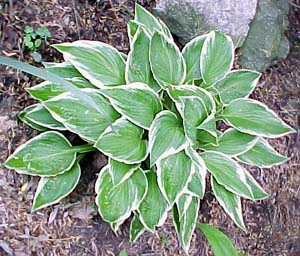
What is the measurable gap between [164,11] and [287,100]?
28.9 inches

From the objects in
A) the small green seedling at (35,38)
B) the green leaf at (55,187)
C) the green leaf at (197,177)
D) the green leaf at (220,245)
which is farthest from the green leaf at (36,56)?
the green leaf at (220,245)

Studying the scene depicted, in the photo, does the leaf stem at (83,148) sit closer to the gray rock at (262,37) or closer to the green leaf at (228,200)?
the green leaf at (228,200)

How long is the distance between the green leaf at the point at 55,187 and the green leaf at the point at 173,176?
0.28 metres

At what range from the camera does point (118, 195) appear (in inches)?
66.6

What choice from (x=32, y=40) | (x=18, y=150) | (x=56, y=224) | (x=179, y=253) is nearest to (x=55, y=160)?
(x=18, y=150)

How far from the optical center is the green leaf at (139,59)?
1674 mm

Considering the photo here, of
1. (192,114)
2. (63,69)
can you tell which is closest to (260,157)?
(192,114)

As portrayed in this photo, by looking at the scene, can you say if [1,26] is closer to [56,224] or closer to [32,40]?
[32,40]

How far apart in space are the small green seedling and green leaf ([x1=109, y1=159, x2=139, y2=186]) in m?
0.44

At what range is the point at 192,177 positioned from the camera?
1.72 meters

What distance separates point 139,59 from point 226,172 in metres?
0.47

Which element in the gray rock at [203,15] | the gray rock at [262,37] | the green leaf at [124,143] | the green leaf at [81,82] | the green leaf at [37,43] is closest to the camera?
the green leaf at [124,143]

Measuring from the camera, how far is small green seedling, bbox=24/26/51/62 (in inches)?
70.5

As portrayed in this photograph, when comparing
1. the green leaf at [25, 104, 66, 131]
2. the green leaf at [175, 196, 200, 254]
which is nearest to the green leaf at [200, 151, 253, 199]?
the green leaf at [175, 196, 200, 254]
